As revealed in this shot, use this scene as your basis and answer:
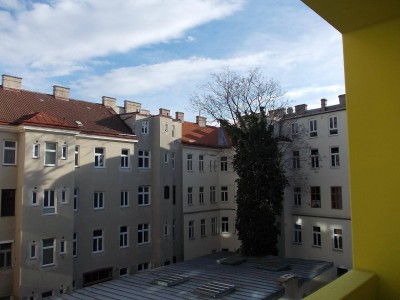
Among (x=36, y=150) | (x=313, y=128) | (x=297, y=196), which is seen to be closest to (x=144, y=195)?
(x=36, y=150)

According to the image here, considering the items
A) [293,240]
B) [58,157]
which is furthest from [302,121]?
[58,157]

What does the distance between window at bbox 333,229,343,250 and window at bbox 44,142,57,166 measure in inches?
709

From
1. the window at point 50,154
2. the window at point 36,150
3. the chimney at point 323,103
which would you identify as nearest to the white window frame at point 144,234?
the window at point 50,154

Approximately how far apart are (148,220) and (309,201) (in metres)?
11.3

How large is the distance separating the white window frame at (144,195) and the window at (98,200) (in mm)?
2958

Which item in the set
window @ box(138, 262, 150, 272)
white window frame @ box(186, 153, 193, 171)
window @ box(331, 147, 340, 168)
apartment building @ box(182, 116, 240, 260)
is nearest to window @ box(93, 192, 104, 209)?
window @ box(138, 262, 150, 272)

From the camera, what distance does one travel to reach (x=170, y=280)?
1555 centimetres

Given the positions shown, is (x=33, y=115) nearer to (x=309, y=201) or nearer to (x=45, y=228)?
(x=45, y=228)

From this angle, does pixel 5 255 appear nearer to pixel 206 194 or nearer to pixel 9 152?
pixel 9 152

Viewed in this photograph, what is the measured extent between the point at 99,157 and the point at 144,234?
6.16 meters

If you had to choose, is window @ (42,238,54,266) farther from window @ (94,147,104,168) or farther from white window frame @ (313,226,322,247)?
white window frame @ (313,226,322,247)

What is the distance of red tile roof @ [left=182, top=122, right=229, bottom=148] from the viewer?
29031 millimetres

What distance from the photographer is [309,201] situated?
2622cm

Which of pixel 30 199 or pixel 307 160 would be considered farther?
pixel 307 160
